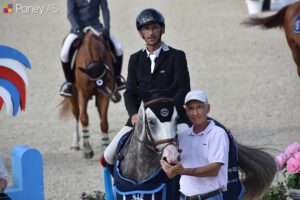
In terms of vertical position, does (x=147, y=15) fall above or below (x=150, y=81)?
above

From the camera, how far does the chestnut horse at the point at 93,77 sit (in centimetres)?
1179

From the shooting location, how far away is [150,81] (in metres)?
6.36

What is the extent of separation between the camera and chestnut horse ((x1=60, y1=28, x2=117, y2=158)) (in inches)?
464

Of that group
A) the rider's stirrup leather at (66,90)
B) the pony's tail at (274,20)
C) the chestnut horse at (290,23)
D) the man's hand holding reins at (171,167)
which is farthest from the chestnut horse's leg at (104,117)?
the man's hand holding reins at (171,167)

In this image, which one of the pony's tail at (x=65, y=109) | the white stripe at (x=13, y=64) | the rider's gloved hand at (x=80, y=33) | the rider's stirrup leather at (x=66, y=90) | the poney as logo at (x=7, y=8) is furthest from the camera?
the poney as logo at (x=7, y=8)

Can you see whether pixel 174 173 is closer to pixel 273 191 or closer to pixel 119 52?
pixel 273 191

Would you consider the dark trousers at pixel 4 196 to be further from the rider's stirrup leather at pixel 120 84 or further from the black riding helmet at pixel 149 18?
the rider's stirrup leather at pixel 120 84

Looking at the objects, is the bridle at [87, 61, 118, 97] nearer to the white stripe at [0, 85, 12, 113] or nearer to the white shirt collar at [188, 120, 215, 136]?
A: the white stripe at [0, 85, 12, 113]

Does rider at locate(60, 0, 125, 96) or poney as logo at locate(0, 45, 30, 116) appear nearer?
poney as logo at locate(0, 45, 30, 116)

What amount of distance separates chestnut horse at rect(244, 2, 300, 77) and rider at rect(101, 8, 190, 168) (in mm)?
7931

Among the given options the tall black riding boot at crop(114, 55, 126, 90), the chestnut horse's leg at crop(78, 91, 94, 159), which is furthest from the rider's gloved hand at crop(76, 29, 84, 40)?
the chestnut horse's leg at crop(78, 91, 94, 159)

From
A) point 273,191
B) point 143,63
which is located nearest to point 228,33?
point 273,191

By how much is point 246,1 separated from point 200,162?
17.9 meters

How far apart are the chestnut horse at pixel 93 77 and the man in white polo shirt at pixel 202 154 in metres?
5.98
